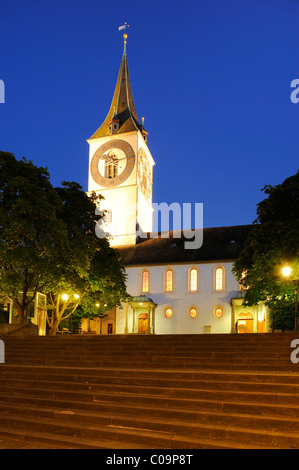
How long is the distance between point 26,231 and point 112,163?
3502 cm

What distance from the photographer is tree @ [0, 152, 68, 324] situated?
21359 mm

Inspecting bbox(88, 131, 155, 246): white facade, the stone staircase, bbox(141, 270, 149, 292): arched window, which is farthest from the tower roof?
the stone staircase

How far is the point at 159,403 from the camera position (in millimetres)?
9867

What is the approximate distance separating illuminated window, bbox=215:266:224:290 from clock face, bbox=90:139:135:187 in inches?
728

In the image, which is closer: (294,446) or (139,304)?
(294,446)

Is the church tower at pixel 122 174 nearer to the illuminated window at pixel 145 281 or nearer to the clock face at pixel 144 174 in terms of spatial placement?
the clock face at pixel 144 174

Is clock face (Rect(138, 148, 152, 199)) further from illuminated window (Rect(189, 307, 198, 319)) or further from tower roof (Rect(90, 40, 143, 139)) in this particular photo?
illuminated window (Rect(189, 307, 198, 319))

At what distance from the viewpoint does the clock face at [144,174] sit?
182 ft

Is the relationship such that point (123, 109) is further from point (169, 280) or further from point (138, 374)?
point (138, 374)

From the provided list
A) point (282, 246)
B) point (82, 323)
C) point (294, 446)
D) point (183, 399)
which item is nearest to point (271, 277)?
point (282, 246)

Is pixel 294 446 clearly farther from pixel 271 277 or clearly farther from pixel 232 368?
pixel 271 277

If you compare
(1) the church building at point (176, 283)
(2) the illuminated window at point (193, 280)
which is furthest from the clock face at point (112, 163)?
(2) the illuminated window at point (193, 280)
